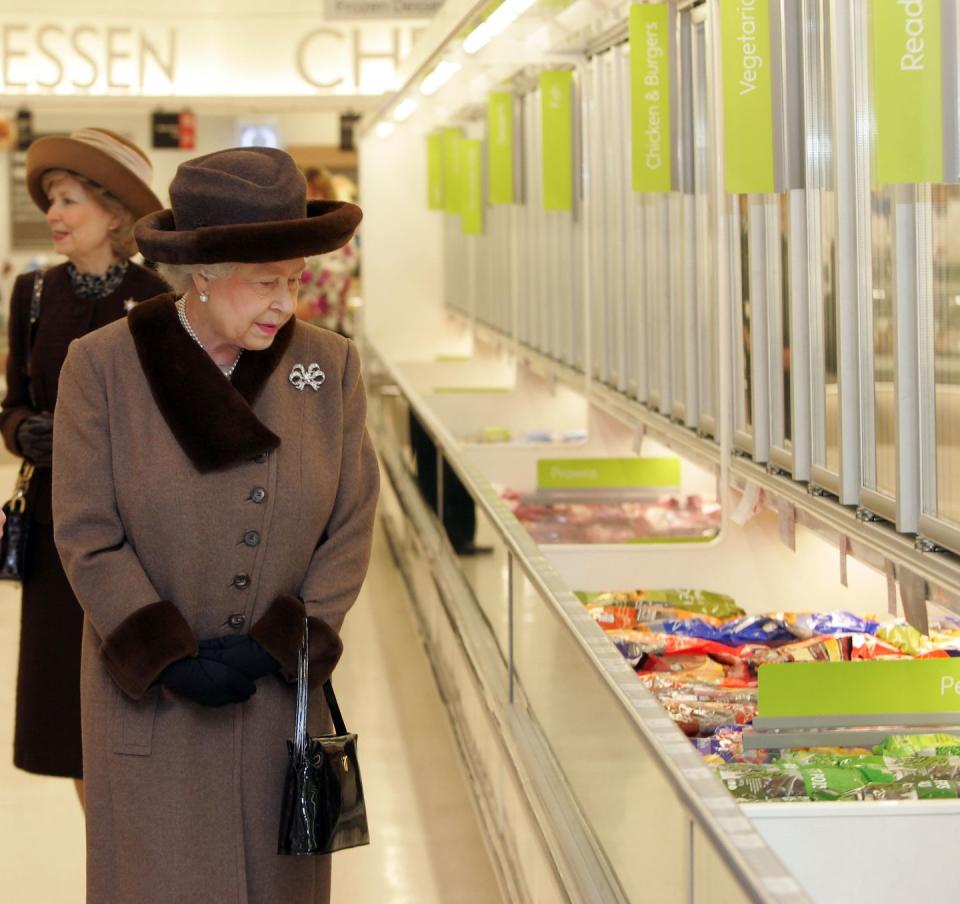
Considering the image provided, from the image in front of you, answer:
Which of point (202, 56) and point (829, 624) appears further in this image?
point (202, 56)

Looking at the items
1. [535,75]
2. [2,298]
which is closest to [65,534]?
[535,75]

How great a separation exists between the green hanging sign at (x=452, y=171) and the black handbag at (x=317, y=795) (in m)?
6.57

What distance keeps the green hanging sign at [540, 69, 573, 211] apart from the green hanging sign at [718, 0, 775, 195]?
2691 mm

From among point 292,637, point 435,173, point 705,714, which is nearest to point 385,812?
point 705,714

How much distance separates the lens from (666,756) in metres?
2.04

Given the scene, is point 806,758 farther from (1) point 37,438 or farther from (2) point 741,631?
(1) point 37,438

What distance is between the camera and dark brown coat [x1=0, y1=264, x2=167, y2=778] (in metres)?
3.78

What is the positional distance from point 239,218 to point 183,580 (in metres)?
0.62

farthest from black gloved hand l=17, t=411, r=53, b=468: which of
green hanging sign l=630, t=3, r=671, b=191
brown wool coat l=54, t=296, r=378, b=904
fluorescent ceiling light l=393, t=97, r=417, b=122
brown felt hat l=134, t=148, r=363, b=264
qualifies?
fluorescent ceiling light l=393, t=97, r=417, b=122

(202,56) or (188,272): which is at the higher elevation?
(202,56)

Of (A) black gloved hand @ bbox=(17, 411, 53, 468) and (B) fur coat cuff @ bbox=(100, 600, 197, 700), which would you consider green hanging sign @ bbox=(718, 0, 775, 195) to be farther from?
(A) black gloved hand @ bbox=(17, 411, 53, 468)

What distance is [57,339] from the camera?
3828 millimetres

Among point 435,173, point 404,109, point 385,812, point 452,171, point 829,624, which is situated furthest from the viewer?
point 435,173

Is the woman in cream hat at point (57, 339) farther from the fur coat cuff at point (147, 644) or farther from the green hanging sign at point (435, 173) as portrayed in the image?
the green hanging sign at point (435, 173)
